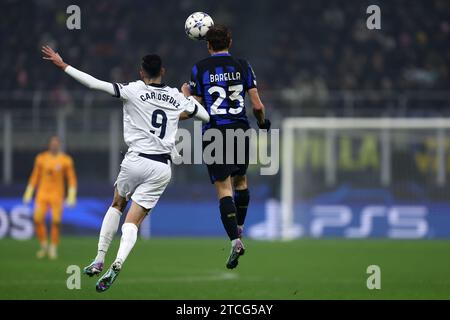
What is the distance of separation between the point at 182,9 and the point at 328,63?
4.38 metres

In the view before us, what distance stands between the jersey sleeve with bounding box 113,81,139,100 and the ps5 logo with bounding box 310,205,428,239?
13.9 metres

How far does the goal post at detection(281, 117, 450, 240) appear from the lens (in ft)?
76.8

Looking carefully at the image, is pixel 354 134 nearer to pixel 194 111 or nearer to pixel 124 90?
pixel 194 111

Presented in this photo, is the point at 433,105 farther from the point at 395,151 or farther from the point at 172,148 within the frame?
the point at 172,148

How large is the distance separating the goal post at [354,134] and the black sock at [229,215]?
12544 mm

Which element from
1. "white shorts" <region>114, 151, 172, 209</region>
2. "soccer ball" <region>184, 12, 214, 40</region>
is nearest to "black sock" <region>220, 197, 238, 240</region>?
"white shorts" <region>114, 151, 172, 209</region>

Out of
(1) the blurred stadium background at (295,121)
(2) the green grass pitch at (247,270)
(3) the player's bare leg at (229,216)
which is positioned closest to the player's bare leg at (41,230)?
(2) the green grass pitch at (247,270)

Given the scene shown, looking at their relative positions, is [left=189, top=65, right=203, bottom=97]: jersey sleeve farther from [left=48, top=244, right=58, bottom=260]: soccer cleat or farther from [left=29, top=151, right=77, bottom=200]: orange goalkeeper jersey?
[left=29, top=151, right=77, bottom=200]: orange goalkeeper jersey

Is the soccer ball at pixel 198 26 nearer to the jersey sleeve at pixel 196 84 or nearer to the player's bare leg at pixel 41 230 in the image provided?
the jersey sleeve at pixel 196 84

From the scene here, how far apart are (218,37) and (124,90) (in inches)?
45.0

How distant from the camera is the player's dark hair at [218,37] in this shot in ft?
34.8

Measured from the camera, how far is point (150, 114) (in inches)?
408
